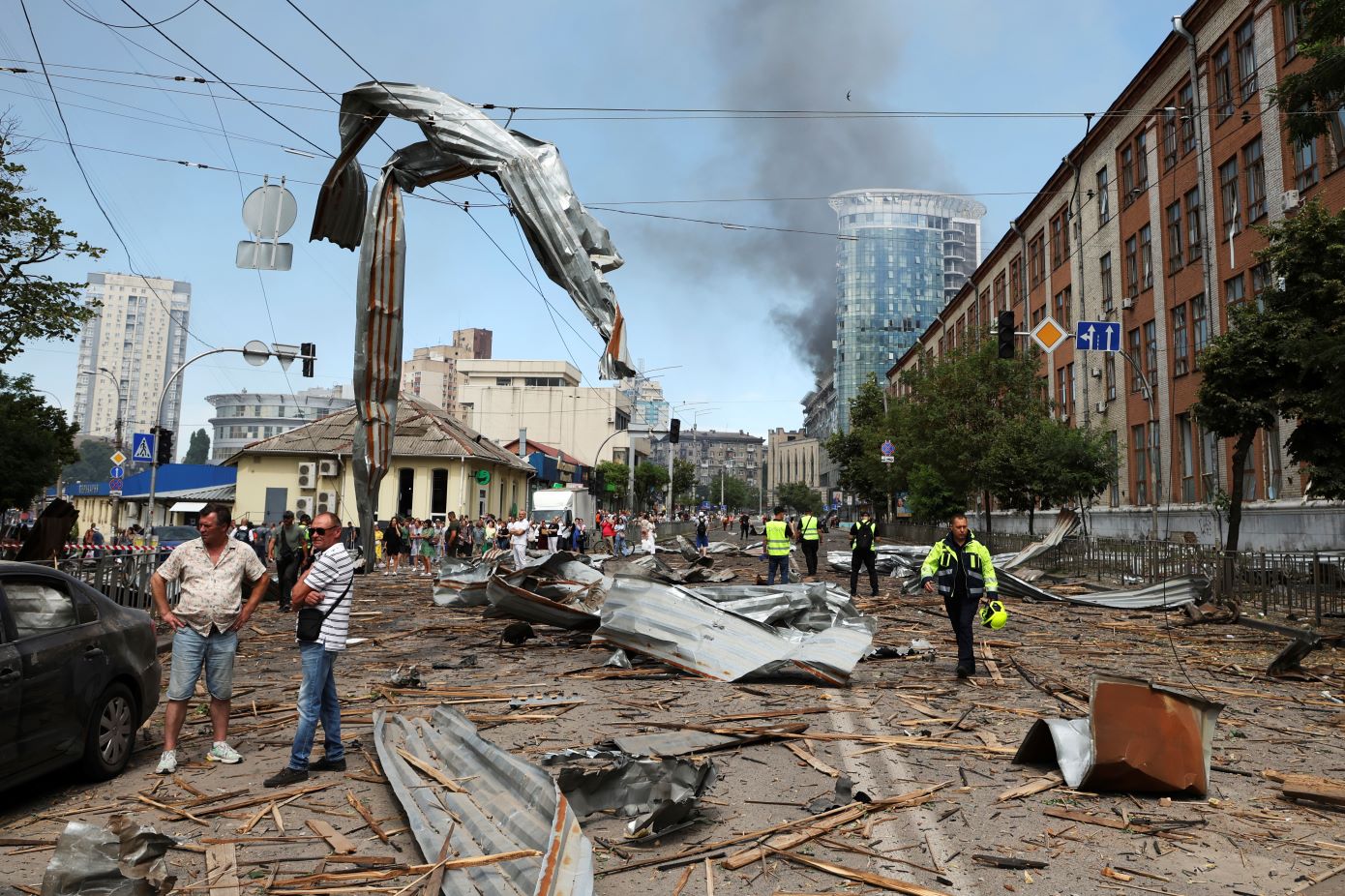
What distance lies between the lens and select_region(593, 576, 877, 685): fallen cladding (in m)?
10.4

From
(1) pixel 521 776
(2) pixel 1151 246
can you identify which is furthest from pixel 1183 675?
(2) pixel 1151 246

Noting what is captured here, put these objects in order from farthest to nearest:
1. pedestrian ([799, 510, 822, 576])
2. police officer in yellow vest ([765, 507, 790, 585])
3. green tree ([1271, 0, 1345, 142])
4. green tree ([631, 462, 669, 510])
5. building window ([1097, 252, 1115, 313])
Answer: green tree ([631, 462, 669, 510]) < building window ([1097, 252, 1115, 313]) < pedestrian ([799, 510, 822, 576]) < police officer in yellow vest ([765, 507, 790, 585]) < green tree ([1271, 0, 1345, 142])

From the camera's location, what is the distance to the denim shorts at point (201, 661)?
6.73 meters

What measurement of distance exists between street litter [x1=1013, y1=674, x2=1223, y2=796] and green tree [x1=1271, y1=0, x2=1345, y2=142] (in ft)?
36.4

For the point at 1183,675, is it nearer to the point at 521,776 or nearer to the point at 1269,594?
the point at 1269,594

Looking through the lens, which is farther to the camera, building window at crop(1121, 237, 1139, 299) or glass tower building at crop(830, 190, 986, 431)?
glass tower building at crop(830, 190, 986, 431)

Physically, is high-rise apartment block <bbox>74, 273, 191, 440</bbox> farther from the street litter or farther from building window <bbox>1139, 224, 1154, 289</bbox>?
the street litter

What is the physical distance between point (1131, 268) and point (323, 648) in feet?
130

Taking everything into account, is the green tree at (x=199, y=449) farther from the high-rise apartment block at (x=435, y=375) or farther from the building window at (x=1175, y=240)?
the building window at (x=1175, y=240)

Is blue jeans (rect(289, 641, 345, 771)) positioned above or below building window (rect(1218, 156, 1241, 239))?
below

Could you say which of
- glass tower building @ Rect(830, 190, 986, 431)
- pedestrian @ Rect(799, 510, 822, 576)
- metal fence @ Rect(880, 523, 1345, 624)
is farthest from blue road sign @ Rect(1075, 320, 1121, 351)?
glass tower building @ Rect(830, 190, 986, 431)

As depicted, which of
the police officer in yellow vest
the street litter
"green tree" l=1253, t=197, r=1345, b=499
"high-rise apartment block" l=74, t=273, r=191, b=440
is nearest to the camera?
the street litter

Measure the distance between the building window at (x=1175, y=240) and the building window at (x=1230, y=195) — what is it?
2895mm

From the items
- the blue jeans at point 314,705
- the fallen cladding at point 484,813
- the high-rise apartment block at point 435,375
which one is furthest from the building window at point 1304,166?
the high-rise apartment block at point 435,375
